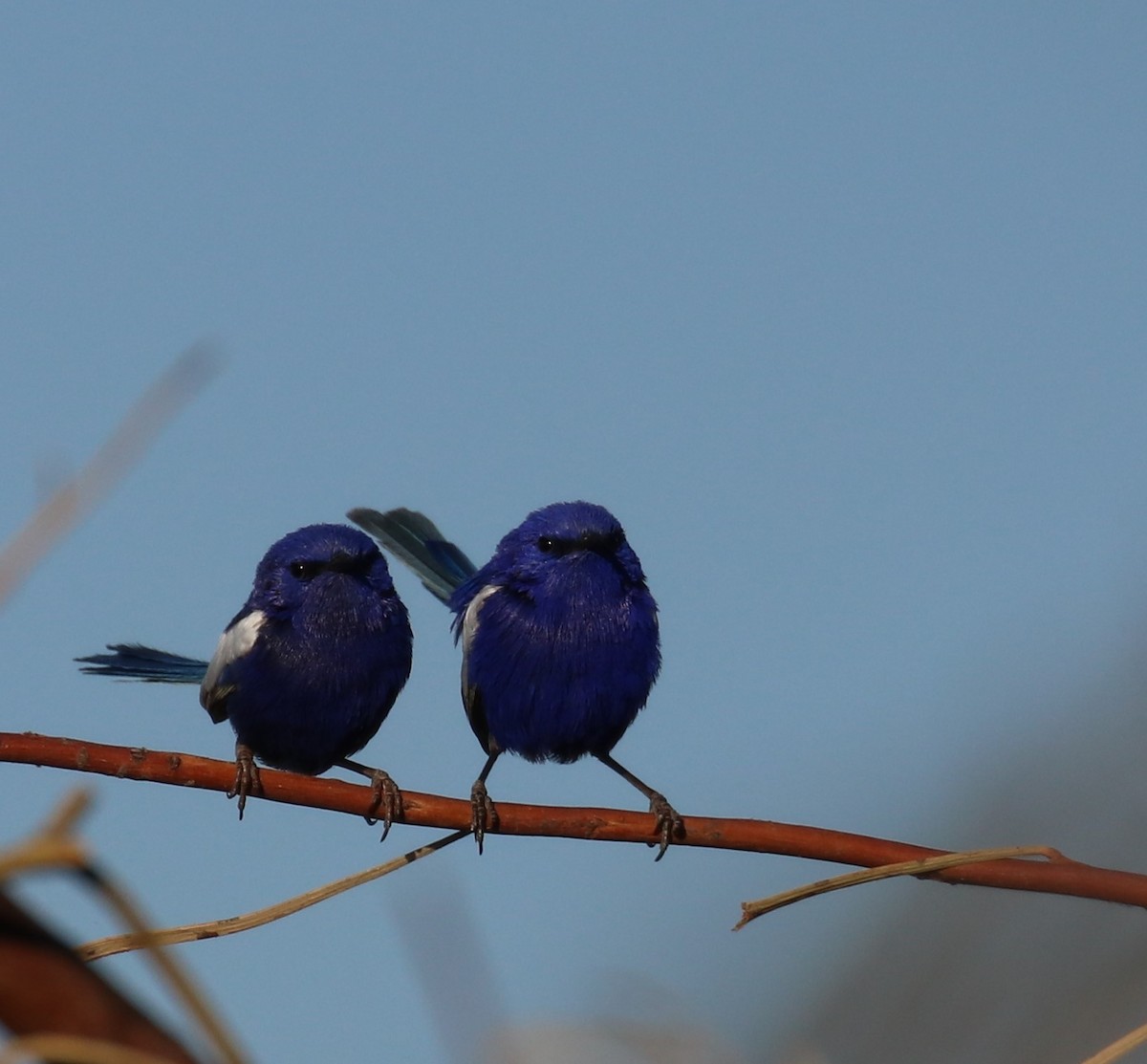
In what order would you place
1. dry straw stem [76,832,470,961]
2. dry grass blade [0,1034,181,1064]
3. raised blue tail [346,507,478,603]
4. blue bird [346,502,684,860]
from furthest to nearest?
1. raised blue tail [346,507,478,603]
2. blue bird [346,502,684,860]
3. dry straw stem [76,832,470,961]
4. dry grass blade [0,1034,181,1064]

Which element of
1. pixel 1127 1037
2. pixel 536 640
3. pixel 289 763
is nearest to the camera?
pixel 1127 1037

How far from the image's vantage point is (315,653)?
17.8ft

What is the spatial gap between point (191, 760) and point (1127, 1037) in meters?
1.60

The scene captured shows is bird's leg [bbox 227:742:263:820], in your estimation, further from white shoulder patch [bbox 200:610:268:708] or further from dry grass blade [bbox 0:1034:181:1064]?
white shoulder patch [bbox 200:610:268:708]

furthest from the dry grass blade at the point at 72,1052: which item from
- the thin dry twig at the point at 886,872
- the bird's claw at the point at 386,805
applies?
the bird's claw at the point at 386,805

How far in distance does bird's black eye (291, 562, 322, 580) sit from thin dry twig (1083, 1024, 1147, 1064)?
14.2 ft

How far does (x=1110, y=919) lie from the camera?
944 cm

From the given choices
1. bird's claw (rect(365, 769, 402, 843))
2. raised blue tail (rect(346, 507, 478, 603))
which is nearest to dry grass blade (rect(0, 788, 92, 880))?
bird's claw (rect(365, 769, 402, 843))

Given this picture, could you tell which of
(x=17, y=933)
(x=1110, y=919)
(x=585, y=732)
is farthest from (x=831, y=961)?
(x=17, y=933)

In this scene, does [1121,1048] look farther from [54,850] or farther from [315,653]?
[315,653]

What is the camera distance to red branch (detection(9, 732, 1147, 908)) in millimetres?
1957

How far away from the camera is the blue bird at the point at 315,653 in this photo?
5426 millimetres

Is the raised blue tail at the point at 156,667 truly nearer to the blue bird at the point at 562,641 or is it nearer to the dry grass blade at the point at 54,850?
the blue bird at the point at 562,641

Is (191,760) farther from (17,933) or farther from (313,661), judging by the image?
(313,661)
